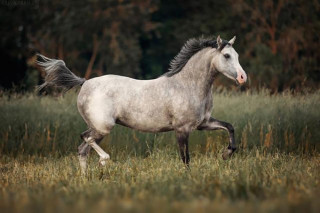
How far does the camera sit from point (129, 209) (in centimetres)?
334

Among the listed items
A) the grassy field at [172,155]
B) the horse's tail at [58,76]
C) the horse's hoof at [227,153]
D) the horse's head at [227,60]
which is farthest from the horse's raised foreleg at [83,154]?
the horse's head at [227,60]

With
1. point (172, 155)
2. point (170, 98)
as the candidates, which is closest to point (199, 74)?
point (170, 98)

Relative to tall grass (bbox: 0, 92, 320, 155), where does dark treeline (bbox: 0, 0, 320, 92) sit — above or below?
above

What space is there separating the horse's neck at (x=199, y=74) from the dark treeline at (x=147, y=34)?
17.8 meters

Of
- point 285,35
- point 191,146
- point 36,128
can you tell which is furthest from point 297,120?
point 285,35

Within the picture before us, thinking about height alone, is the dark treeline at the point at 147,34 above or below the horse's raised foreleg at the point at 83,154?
above

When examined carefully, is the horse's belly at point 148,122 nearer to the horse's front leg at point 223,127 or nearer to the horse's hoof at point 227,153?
the horse's front leg at point 223,127

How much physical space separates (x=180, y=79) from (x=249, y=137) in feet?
9.75

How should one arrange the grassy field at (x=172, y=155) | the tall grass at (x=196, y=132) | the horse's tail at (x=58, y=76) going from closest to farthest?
the grassy field at (x=172, y=155) → the horse's tail at (x=58, y=76) → the tall grass at (x=196, y=132)

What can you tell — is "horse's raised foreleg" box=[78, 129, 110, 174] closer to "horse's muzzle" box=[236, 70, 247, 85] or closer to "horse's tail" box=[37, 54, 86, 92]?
"horse's tail" box=[37, 54, 86, 92]

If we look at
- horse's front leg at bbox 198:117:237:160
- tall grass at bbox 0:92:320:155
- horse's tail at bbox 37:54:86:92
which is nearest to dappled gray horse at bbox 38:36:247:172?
horse's front leg at bbox 198:117:237:160

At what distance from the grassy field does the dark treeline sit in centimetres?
1459

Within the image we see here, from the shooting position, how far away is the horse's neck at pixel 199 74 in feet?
24.2

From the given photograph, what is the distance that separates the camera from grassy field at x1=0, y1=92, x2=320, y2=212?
4902 millimetres
